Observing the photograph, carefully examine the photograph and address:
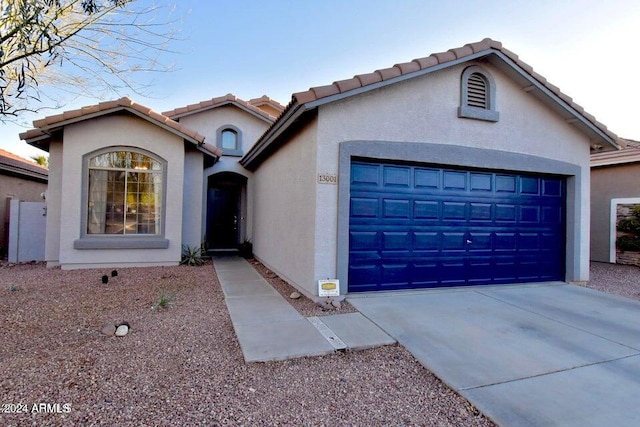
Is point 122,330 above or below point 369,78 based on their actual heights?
below

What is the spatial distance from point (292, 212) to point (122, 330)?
12.8 feet

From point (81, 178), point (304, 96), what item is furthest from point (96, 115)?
point (304, 96)

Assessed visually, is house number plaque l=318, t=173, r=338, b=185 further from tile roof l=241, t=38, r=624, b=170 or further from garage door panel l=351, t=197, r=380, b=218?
tile roof l=241, t=38, r=624, b=170

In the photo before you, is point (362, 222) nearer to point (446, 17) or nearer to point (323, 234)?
point (323, 234)

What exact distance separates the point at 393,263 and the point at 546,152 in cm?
460

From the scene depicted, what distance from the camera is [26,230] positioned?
1031 centimetres

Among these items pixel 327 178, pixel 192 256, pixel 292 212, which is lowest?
pixel 192 256

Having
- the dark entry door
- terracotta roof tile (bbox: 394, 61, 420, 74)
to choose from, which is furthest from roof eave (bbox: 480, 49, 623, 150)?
the dark entry door

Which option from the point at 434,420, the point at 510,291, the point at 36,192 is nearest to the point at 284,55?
the point at 510,291

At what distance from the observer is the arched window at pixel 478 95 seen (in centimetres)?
691

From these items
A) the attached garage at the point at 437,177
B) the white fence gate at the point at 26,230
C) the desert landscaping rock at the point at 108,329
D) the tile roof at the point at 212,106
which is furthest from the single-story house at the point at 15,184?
the attached garage at the point at 437,177

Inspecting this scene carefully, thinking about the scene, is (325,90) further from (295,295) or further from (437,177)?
(295,295)

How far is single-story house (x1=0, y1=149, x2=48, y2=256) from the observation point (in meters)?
12.4

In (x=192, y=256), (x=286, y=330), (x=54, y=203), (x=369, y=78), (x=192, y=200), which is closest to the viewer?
(x=286, y=330)
